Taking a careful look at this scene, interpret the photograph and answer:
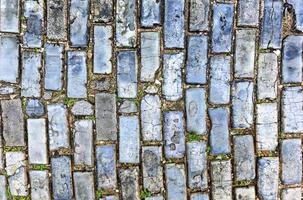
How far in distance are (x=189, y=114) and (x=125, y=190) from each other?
795 millimetres

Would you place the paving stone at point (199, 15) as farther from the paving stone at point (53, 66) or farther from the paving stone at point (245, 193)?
the paving stone at point (245, 193)

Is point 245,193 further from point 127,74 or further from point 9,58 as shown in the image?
point 9,58

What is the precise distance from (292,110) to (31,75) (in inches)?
81.6

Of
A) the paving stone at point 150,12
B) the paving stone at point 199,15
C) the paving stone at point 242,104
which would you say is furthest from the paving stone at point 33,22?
the paving stone at point 242,104

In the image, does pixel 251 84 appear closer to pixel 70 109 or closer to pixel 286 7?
pixel 286 7

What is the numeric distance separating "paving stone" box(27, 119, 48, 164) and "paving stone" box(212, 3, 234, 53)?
1.49 meters

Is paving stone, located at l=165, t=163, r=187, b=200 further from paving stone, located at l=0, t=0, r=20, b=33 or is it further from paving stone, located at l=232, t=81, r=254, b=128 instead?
paving stone, located at l=0, t=0, r=20, b=33

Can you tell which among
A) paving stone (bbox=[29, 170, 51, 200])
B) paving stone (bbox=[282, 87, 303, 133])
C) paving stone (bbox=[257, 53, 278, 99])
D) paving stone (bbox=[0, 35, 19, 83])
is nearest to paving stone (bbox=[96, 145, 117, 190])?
paving stone (bbox=[29, 170, 51, 200])

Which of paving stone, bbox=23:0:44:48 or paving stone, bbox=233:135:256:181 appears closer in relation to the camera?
paving stone, bbox=23:0:44:48

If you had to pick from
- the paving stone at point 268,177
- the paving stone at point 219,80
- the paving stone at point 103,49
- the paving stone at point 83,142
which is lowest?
the paving stone at point 268,177

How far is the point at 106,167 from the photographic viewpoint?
12.4ft

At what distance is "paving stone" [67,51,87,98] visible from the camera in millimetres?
3686

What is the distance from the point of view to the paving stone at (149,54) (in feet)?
12.0

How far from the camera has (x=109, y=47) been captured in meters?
3.67
